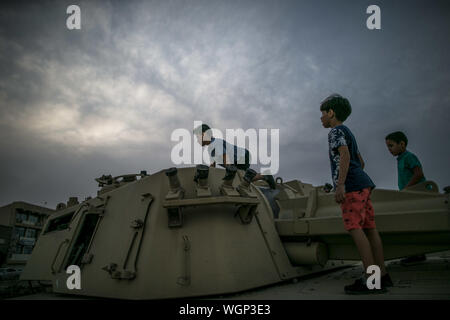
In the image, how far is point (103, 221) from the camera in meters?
3.50

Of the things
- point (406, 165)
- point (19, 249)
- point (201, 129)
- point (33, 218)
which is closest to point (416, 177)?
point (406, 165)

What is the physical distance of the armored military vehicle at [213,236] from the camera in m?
2.66

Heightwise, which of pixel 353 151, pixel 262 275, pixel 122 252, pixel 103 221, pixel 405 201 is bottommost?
pixel 262 275

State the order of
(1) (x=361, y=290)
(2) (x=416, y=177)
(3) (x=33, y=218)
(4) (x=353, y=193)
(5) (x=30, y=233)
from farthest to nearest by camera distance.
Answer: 1. (3) (x=33, y=218)
2. (5) (x=30, y=233)
3. (2) (x=416, y=177)
4. (4) (x=353, y=193)
5. (1) (x=361, y=290)

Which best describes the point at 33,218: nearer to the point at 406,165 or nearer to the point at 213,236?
the point at 213,236

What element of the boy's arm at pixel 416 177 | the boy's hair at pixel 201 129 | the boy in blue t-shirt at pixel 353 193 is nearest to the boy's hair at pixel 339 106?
the boy in blue t-shirt at pixel 353 193

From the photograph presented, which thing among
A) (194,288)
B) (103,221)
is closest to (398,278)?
(194,288)

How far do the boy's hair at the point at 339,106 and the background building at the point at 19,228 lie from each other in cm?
1151

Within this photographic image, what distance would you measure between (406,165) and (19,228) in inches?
543

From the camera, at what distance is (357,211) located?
2379 millimetres

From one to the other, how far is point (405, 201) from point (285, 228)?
1.23m
